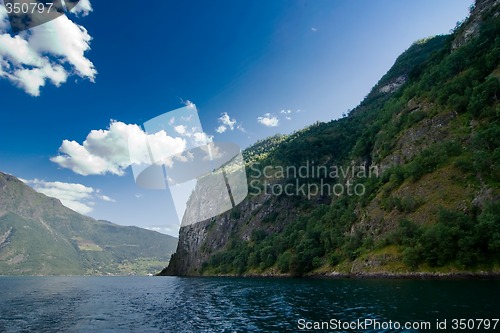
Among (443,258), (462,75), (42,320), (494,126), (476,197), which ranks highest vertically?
(462,75)

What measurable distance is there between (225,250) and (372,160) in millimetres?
105199

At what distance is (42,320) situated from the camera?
3631 cm

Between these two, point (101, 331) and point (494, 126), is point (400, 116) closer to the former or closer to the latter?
point (494, 126)

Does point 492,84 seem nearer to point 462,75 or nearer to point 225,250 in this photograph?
point 462,75

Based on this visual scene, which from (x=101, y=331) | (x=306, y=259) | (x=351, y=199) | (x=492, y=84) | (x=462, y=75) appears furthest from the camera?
(x=351, y=199)

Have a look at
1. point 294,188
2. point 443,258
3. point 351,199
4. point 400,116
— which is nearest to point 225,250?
point 294,188

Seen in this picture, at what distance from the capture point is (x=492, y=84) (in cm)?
8269

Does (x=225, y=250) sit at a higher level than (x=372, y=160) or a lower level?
lower

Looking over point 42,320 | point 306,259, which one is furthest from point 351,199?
point 42,320

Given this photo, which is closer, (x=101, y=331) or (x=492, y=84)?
(x=101, y=331)

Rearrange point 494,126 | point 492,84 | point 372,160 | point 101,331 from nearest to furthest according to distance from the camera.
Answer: point 101,331
point 494,126
point 492,84
point 372,160

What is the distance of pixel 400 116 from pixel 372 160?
20863 millimetres

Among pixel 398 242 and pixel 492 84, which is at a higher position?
pixel 492 84

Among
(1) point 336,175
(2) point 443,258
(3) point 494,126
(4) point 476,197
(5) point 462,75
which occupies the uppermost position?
(5) point 462,75
